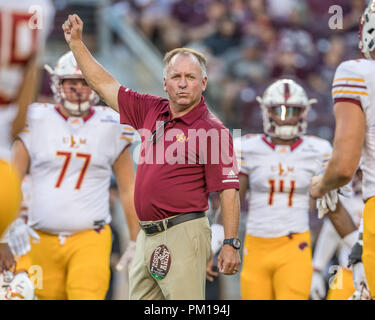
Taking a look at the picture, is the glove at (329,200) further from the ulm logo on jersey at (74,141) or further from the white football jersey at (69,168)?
the ulm logo on jersey at (74,141)

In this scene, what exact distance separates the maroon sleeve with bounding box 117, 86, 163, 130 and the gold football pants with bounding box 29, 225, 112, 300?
4.25 feet

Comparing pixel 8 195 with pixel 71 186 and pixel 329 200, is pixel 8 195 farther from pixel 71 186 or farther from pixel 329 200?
pixel 71 186

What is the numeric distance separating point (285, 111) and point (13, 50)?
419 cm

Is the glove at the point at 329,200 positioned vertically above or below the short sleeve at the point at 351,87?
below

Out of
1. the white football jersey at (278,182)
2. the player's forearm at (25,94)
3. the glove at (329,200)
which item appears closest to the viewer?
the player's forearm at (25,94)

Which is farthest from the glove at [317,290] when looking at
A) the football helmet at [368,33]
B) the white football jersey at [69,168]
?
the football helmet at [368,33]

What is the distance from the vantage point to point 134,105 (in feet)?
14.9

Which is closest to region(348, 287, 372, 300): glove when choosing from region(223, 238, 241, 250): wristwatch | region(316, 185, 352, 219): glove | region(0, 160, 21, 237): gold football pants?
region(316, 185, 352, 219): glove

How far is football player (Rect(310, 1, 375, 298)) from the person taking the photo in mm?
3656

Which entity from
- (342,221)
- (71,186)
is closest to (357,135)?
(342,221)

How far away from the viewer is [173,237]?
14.0 feet

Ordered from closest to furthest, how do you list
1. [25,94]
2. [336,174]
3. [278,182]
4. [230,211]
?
[25,94]
[336,174]
[230,211]
[278,182]

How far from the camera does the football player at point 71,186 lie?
550 centimetres

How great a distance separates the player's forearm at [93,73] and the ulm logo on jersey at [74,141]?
3.79 feet
